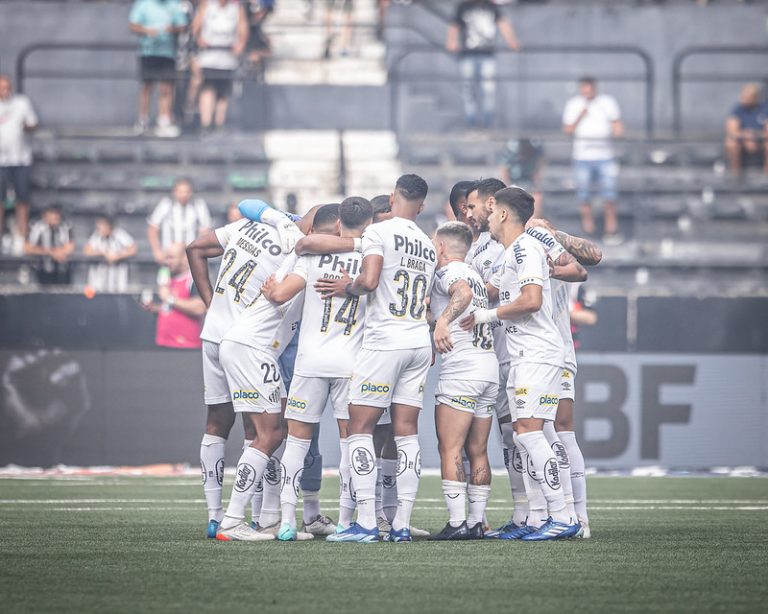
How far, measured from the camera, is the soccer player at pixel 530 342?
830cm

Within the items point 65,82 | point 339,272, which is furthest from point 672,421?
point 65,82

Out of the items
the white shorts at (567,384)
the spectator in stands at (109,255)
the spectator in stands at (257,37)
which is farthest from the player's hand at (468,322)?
the spectator in stands at (257,37)

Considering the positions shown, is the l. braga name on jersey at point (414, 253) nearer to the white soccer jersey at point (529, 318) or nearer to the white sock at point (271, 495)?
the white soccer jersey at point (529, 318)

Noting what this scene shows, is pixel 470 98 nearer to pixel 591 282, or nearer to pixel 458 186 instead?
pixel 591 282

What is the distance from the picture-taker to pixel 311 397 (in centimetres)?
841

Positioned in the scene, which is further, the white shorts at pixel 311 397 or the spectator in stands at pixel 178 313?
the spectator in stands at pixel 178 313

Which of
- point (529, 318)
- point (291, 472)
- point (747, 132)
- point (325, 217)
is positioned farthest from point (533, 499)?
point (747, 132)

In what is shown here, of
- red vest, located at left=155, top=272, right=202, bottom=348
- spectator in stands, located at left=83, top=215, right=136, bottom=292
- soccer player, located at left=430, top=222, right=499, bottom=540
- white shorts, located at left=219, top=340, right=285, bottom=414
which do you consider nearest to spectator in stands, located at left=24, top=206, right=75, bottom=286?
spectator in stands, located at left=83, top=215, right=136, bottom=292

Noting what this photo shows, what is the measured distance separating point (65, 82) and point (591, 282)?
9.81m

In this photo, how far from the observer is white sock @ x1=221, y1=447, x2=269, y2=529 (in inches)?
328

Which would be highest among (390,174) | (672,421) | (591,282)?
(390,174)

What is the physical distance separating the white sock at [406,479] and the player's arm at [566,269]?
1.42m

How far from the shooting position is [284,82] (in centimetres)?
2152

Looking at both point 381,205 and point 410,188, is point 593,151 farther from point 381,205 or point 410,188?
point 410,188
